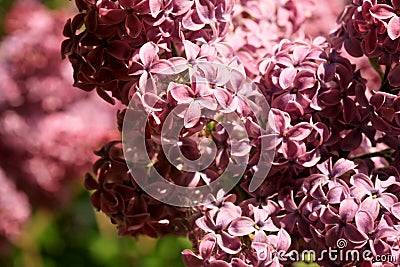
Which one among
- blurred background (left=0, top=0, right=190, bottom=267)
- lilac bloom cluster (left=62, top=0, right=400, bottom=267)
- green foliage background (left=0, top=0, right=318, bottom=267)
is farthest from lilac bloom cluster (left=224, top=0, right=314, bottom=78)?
blurred background (left=0, top=0, right=190, bottom=267)

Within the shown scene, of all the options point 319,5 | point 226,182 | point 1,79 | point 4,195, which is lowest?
point 4,195

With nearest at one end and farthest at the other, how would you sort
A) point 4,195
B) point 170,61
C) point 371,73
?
point 170,61
point 371,73
point 4,195

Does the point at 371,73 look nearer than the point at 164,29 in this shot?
No

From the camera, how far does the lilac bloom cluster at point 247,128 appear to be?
3.00ft

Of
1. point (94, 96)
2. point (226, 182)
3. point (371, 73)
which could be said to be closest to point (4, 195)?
point (94, 96)

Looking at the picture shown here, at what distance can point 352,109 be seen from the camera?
0.98 metres

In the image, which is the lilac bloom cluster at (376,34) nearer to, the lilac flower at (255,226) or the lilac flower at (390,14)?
the lilac flower at (390,14)

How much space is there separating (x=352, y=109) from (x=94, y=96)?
1.37 metres

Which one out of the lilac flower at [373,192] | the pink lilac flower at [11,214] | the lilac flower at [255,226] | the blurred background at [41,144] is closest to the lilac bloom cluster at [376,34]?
the lilac flower at [373,192]

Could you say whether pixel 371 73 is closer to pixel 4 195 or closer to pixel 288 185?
pixel 288 185

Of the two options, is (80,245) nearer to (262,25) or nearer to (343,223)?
(262,25)

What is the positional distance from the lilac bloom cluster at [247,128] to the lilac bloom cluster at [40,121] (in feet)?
3.59

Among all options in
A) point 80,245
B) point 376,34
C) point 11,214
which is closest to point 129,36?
point 376,34

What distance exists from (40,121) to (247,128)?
1277 mm
